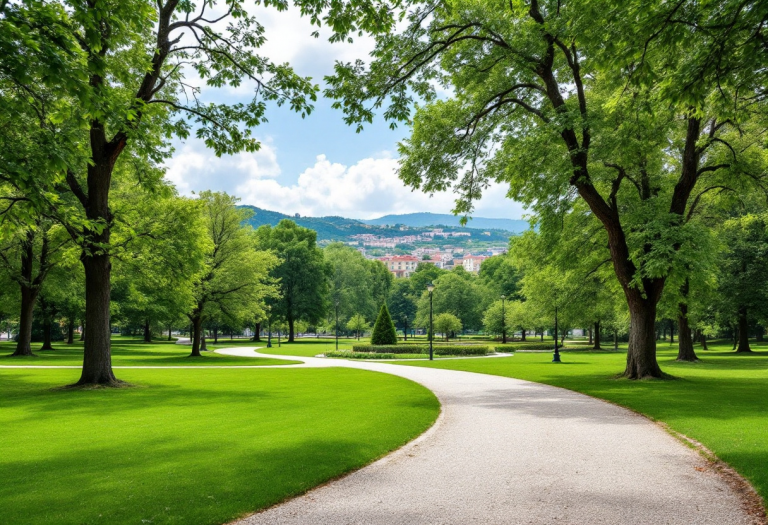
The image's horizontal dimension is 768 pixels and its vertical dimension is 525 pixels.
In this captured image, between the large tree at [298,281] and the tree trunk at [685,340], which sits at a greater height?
the large tree at [298,281]

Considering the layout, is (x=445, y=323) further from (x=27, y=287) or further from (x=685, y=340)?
(x=27, y=287)

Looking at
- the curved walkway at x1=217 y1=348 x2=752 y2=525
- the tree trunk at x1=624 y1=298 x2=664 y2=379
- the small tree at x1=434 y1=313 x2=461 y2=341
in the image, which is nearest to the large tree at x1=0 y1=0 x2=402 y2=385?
the curved walkway at x1=217 y1=348 x2=752 y2=525

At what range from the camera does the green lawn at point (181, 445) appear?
5203 mm

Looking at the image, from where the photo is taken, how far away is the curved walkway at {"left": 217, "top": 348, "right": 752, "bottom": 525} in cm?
486

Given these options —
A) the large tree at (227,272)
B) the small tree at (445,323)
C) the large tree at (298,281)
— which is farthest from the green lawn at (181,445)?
the large tree at (298,281)

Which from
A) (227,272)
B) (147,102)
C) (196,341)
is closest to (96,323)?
(147,102)

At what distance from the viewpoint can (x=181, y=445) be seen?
7.80m

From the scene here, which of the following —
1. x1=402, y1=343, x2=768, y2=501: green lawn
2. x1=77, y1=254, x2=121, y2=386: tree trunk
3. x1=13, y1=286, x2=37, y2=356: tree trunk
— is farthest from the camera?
x1=13, y1=286, x2=37, y2=356: tree trunk

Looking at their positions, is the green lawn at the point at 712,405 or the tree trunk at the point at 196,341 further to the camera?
the tree trunk at the point at 196,341

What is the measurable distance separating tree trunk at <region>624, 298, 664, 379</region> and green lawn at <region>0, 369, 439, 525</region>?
354 inches

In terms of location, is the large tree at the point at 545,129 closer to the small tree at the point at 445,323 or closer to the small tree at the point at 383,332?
the small tree at the point at 383,332

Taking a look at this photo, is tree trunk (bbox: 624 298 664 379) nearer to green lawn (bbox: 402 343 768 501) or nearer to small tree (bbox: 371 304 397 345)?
green lawn (bbox: 402 343 768 501)

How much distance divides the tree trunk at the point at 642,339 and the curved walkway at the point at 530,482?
8.69 meters

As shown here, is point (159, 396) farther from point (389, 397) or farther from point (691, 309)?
point (691, 309)
